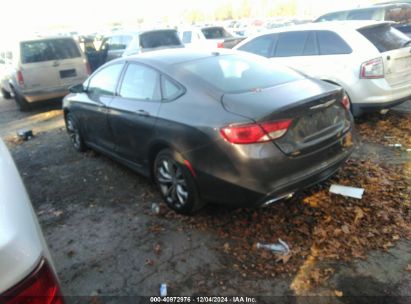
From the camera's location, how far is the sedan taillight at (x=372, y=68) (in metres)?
5.62

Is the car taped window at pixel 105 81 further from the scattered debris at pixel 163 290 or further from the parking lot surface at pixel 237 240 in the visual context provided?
the scattered debris at pixel 163 290

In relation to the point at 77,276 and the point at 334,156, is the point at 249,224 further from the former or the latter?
the point at 77,276

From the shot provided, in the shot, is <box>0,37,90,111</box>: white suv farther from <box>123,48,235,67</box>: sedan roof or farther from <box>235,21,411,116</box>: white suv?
<box>235,21,411,116</box>: white suv

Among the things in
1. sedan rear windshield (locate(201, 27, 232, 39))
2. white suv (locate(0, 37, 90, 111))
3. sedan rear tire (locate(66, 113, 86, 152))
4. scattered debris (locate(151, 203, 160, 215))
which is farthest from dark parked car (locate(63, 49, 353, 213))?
sedan rear windshield (locate(201, 27, 232, 39))

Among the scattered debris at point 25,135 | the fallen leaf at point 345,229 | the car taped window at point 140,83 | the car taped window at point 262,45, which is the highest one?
the car taped window at point 140,83

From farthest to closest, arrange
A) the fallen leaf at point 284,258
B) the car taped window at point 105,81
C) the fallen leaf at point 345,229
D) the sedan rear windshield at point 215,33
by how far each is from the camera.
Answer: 1. the sedan rear windshield at point 215,33
2. the car taped window at point 105,81
3. the fallen leaf at point 345,229
4. the fallen leaf at point 284,258

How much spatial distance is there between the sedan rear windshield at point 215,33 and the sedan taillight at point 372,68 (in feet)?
31.8

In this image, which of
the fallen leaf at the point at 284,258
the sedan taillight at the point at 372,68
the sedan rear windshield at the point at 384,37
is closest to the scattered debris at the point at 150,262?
the fallen leaf at the point at 284,258

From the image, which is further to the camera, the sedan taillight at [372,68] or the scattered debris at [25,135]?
the scattered debris at [25,135]

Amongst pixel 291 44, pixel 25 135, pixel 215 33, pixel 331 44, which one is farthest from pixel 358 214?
pixel 215 33

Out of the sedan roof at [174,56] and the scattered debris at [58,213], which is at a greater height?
the sedan roof at [174,56]

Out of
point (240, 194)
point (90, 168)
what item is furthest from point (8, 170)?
point (90, 168)

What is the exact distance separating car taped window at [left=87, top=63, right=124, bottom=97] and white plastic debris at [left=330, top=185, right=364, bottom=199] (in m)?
2.85

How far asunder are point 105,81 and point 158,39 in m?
7.59
